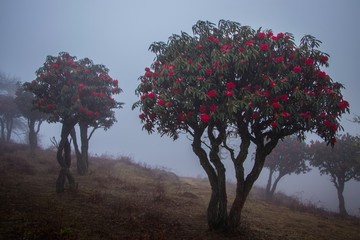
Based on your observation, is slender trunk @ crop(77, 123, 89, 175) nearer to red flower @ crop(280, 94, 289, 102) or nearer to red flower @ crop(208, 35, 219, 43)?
red flower @ crop(208, 35, 219, 43)

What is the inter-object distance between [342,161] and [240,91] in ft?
67.0

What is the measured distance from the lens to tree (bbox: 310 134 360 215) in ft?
75.8

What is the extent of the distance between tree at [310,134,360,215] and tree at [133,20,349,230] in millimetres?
16930

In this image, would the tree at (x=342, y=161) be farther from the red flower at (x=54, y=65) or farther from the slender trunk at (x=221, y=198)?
the red flower at (x=54, y=65)

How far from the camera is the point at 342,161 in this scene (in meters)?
23.8

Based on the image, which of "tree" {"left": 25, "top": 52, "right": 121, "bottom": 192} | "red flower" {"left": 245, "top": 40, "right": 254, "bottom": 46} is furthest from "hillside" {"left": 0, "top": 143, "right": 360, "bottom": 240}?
"red flower" {"left": 245, "top": 40, "right": 254, "bottom": 46}

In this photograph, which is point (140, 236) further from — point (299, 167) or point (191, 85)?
point (299, 167)

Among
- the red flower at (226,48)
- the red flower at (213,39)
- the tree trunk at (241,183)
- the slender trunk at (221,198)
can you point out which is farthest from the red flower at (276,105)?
→ the red flower at (213,39)

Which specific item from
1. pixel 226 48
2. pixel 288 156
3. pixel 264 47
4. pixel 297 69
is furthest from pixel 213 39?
pixel 288 156

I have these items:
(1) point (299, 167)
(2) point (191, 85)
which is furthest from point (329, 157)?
(2) point (191, 85)

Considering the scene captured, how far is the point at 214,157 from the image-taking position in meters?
9.97

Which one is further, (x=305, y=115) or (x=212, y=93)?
(x=212, y=93)

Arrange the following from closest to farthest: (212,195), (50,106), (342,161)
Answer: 1. (212,195)
2. (50,106)
3. (342,161)

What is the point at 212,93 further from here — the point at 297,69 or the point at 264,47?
the point at 297,69
